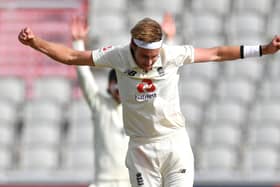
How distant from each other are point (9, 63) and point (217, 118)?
2.58 m

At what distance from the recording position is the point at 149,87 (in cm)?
527

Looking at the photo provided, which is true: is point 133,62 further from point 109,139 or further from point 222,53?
point 109,139

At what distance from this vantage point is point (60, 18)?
434 inches

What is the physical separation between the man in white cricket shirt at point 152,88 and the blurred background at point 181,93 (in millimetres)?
3398

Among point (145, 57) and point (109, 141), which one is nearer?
point (145, 57)

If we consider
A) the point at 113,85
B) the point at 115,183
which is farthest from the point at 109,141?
the point at 113,85

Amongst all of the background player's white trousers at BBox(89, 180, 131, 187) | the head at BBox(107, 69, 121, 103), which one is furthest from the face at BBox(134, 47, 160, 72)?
the background player's white trousers at BBox(89, 180, 131, 187)

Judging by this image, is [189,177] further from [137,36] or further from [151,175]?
[137,36]

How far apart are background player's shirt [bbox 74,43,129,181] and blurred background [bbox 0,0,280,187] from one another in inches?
89.8

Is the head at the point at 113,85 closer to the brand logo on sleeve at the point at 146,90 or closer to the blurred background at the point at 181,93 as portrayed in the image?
the brand logo on sleeve at the point at 146,90

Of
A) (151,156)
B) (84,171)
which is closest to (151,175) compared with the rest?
(151,156)

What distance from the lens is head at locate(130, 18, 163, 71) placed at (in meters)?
5.06

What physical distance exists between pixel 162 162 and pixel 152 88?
478 mm

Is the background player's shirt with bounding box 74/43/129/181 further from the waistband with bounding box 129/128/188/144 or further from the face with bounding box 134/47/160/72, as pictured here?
the face with bounding box 134/47/160/72
